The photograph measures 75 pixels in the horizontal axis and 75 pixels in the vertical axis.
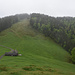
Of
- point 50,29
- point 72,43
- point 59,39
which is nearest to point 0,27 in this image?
point 50,29

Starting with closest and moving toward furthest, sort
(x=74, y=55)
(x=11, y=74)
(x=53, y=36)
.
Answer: (x=11, y=74)
(x=74, y=55)
(x=53, y=36)

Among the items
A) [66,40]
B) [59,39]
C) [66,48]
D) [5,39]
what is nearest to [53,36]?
[59,39]

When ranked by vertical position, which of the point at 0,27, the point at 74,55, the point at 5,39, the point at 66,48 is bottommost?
the point at 66,48

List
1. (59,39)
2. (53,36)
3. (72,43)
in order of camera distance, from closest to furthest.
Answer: (72,43) < (59,39) < (53,36)

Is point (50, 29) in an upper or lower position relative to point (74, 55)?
upper

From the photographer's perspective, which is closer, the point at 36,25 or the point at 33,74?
the point at 33,74

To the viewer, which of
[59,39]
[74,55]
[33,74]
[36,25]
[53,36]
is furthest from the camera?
[36,25]

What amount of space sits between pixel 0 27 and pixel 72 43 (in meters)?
105

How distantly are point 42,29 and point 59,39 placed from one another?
110 feet

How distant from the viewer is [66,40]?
108125mm

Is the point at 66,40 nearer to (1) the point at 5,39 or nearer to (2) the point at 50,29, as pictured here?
(2) the point at 50,29

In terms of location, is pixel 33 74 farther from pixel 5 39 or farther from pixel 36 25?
pixel 36 25

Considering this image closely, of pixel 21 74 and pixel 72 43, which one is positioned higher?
pixel 21 74

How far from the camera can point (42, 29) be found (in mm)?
129000
